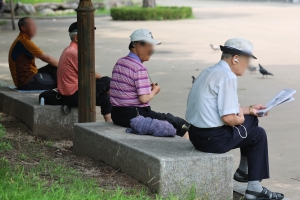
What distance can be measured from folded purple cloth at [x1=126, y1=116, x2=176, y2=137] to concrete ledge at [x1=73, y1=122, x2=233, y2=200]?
99mm

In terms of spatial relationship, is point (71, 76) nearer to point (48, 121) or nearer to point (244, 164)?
point (48, 121)

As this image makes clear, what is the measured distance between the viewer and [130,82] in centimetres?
589

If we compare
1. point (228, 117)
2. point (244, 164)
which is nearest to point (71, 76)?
point (244, 164)

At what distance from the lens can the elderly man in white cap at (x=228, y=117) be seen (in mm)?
4859

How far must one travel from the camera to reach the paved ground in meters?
7.14

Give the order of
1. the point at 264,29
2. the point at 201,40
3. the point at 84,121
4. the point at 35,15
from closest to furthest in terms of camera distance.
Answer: the point at 84,121 → the point at 201,40 → the point at 264,29 → the point at 35,15

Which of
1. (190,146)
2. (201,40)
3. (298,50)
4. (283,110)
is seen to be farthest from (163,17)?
(190,146)

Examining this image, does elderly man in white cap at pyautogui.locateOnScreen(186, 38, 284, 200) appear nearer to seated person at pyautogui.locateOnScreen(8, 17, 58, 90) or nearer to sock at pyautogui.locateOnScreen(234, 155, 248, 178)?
sock at pyautogui.locateOnScreen(234, 155, 248, 178)

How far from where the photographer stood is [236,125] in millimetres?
5016

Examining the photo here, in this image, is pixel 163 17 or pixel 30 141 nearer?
pixel 30 141

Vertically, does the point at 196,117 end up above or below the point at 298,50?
above

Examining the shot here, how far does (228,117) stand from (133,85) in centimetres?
134

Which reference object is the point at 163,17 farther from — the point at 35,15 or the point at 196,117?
the point at 196,117

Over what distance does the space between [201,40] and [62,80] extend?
12786 millimetres
